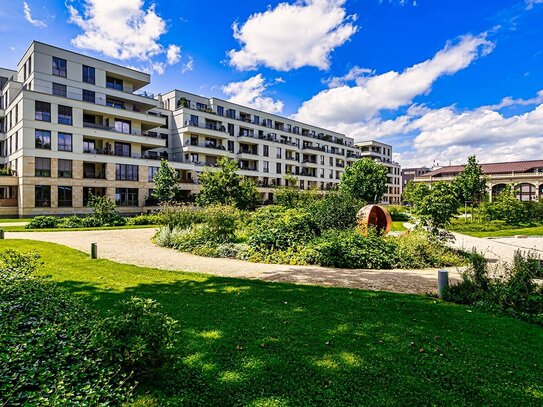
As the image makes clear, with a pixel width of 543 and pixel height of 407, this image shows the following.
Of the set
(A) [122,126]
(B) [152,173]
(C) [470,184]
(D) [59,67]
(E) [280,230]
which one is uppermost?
(D) [59,67]

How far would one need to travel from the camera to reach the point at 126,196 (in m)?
40.8

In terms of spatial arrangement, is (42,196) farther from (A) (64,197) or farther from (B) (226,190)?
(B) (226,190)

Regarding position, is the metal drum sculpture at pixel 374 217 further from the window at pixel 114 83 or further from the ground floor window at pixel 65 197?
the window at pixel 114 83

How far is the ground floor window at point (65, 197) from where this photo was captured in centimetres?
3566

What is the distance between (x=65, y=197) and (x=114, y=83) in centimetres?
1664

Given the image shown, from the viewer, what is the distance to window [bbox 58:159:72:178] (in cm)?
3591

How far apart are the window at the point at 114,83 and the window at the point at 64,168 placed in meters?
11.9

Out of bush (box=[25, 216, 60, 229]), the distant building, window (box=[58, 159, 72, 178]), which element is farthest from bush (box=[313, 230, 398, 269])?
the distant building

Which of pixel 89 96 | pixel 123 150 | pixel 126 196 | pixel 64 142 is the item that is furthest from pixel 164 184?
pixel 89 96

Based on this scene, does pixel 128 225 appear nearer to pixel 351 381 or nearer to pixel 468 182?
pixel 351 381

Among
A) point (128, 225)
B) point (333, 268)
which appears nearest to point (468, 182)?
point (333, 268)

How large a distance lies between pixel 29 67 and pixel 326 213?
39214 millimetres

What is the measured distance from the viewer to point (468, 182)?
36.1 m

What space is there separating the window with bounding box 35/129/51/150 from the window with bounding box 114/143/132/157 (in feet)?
23.9
